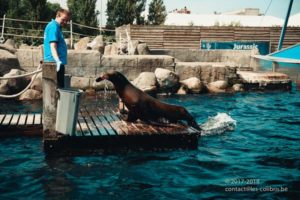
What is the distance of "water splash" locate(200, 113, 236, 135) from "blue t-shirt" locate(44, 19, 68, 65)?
3929 millimetres

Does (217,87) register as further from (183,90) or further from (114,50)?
(114,50)

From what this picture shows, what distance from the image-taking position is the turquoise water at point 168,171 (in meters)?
5.86

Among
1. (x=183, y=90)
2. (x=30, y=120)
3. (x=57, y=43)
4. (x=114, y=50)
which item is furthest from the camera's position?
(x=114, y=50)

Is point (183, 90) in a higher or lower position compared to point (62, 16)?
lower

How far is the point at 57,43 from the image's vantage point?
286 inches

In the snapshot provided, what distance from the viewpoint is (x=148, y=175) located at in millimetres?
6559

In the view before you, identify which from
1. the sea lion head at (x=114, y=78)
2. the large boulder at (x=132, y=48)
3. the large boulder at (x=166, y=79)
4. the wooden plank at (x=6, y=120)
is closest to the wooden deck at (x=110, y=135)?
the wooden plank at (x=6, y=120)

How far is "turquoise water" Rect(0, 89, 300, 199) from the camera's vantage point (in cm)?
586

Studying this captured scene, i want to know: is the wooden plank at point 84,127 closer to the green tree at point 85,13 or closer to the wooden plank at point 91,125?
the wooden plank at point 91,125

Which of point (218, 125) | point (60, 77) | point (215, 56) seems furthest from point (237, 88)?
point (60, 77)

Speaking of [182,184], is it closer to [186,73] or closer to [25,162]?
[25,162]

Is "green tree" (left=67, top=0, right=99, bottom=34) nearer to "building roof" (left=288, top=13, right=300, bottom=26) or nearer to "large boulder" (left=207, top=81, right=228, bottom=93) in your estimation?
"building roof" (left=288, top=13, right=300, bottom=26)

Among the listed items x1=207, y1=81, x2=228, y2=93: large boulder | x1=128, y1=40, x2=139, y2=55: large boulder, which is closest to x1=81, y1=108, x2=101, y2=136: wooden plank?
x1=207, y1=81, x2=228, y2=93: large boulder

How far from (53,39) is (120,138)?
2.26 m
